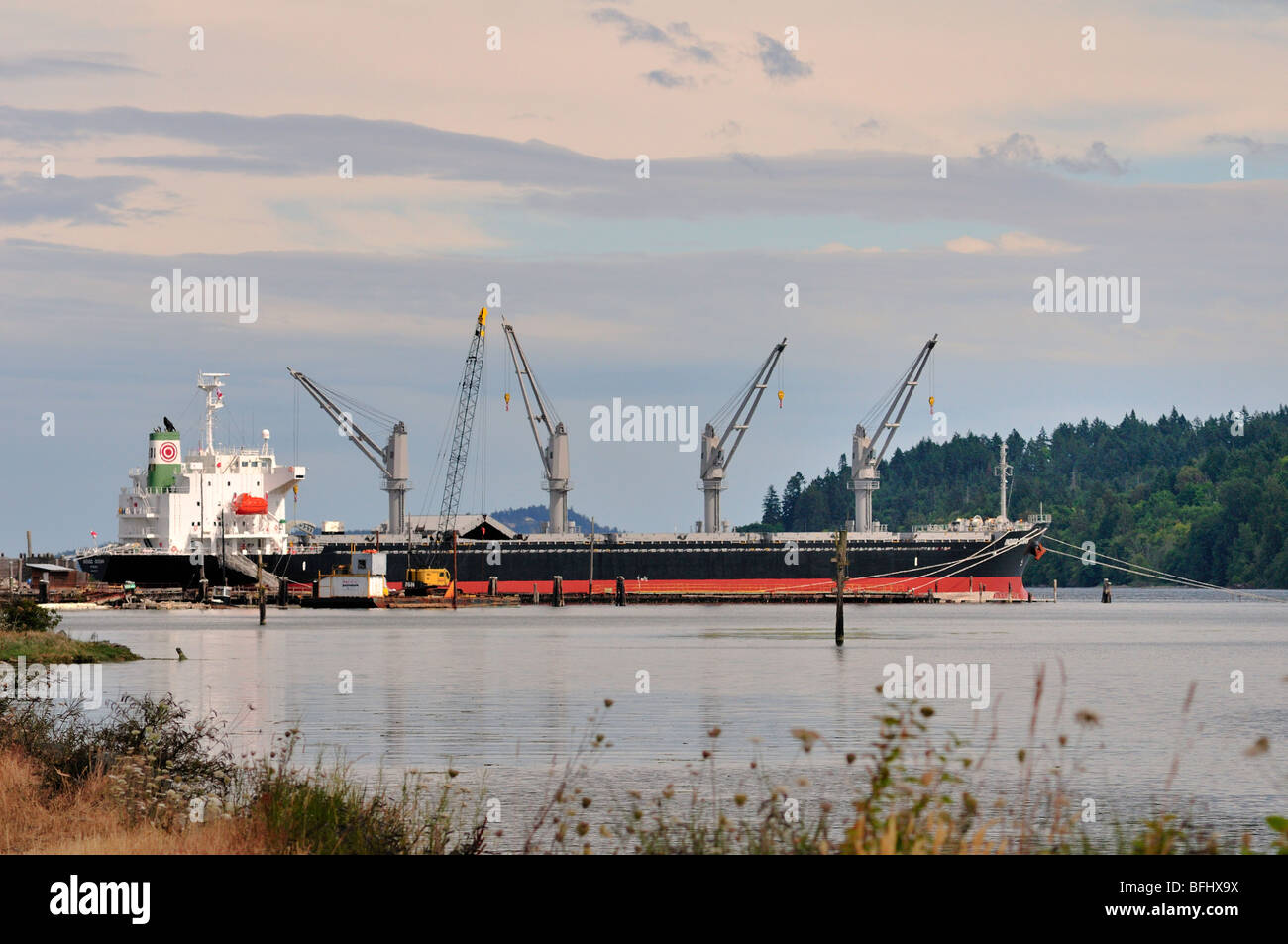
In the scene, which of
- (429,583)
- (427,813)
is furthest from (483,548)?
(427,813)

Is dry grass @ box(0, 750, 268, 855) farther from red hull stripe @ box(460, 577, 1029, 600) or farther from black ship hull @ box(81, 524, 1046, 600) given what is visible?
black ship hull @ box(81, 524, 1046, 600)

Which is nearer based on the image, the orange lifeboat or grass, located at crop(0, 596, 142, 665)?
grass, located at crop(0, 596, 142, 665)

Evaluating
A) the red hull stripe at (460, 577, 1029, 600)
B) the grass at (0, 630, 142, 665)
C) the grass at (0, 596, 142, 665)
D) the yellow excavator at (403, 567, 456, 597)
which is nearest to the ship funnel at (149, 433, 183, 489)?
the yellow excavator at (403, 567, 456, 597)

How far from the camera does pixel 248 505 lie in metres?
133

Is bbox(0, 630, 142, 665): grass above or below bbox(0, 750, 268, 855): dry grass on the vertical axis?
below

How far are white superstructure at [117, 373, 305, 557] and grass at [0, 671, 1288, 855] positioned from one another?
113123 mm

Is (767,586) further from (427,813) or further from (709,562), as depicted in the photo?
(427,813)

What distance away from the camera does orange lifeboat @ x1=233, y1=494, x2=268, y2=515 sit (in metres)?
133

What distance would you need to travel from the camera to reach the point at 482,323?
547 feet

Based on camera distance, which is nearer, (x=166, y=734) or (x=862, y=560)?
(x=166, y=734)
